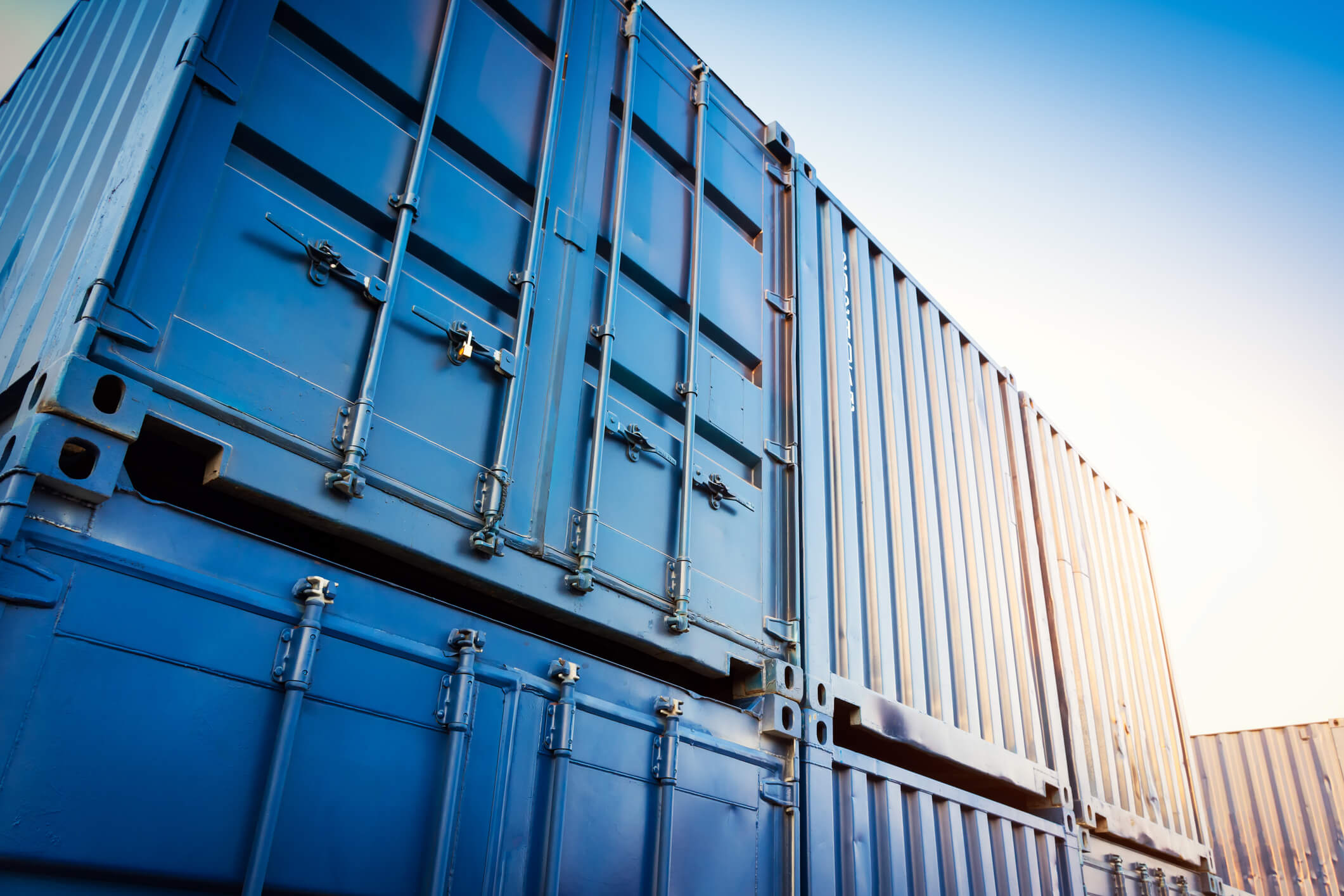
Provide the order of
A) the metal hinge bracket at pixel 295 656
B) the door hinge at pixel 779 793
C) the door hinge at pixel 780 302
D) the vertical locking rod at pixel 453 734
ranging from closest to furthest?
the metal hinge bracket at pixel 295 656
the vertical locking rod at pixel 453 734
the door hinge at pixel 779 793
the door hinge at pixel 780 302

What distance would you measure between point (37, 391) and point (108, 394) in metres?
0.18

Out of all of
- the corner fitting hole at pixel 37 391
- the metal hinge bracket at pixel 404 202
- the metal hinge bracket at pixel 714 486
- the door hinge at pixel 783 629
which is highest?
the metal hinge bracket at pixel 404 202

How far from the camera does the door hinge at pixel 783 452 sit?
192 inches

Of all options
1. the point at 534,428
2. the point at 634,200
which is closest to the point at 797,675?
the point at 534,428

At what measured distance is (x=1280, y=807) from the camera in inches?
420

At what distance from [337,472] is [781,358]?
2.97 m

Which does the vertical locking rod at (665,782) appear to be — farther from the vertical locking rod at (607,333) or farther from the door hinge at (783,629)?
the door hinge at (783,629)

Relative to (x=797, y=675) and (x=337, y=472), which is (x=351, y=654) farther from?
(x=797, y=675)

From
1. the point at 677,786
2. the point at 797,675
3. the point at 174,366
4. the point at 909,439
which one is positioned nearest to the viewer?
the point at 174,366

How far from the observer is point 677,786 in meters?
3.54

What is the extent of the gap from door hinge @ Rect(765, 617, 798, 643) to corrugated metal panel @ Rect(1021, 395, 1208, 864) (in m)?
3.22

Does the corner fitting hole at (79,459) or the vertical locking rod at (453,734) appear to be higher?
the corner fitting hole at (79,459)

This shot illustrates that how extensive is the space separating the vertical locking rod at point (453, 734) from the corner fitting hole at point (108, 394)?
3.91ft

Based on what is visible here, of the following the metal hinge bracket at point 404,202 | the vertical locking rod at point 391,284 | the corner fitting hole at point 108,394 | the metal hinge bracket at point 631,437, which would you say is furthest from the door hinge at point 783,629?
the corner fitting hole at point 108,394
